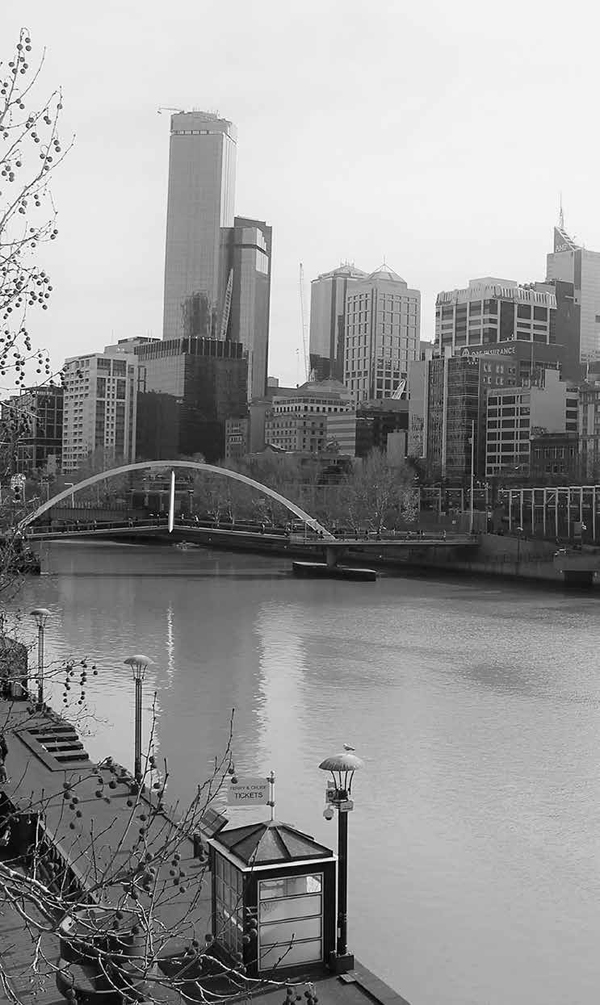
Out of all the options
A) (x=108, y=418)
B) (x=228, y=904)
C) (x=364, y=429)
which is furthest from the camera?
(x=108, y=418)

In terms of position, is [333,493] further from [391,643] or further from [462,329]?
[462,329]

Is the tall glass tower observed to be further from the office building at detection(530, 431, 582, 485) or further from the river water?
the river water

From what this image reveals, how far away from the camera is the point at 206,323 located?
166625 mm

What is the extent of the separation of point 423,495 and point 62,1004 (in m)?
75.2

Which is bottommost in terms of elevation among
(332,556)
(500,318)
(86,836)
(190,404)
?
(86,836)

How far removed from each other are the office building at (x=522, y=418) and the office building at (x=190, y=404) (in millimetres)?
41132

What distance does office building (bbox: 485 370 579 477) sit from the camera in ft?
295

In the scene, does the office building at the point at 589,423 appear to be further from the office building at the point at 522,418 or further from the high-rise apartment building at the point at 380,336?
the high-rise apartment building at the point at 380,336

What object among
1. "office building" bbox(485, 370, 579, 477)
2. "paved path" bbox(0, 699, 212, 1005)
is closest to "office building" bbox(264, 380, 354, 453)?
"office building" bbox(485, 370, 579, 477)

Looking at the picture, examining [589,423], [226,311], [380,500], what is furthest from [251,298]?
[380,500]

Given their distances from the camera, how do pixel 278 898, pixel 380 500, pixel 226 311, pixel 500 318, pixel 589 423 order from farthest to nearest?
pixel 226 311 < pixel 500 318 < pixel 589 423 < pixel 380 500 < pixel 278 898

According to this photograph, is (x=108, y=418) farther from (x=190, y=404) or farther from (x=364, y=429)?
(x=364, y=429)

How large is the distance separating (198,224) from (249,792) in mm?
169228

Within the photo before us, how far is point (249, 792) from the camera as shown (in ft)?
27.5
